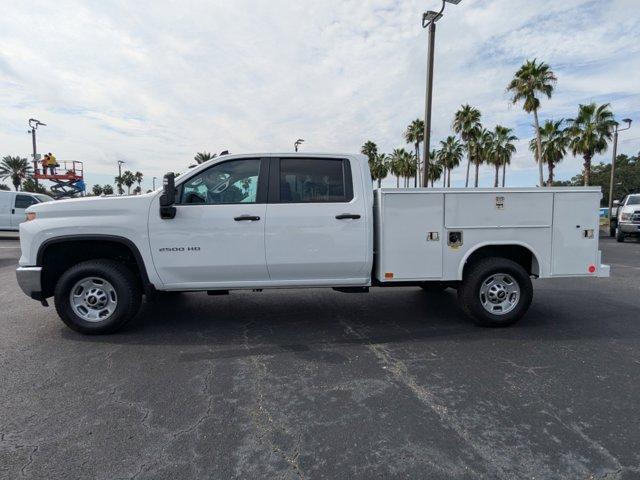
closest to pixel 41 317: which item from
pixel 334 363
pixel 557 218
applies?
pixel 334 363

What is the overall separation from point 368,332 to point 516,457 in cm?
246

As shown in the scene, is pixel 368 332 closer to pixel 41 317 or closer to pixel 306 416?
pixel 306 416

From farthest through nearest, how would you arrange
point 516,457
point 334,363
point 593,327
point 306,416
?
1. point 593,327
2. point 334,363
3. point 306,416
4. point 516,457

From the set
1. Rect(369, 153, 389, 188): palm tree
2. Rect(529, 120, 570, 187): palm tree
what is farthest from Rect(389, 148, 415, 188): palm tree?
Rect(529, 120, 570, 187): palm tree

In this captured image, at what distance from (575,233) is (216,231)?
427 centimetres

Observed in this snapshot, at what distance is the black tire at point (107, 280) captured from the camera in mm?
4617

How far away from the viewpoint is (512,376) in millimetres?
3693

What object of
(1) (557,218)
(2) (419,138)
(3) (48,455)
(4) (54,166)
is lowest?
(3) (48,455)

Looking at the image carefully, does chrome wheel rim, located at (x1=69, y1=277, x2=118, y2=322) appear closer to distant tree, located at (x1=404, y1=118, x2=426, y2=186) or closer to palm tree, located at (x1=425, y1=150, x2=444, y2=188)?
distant tree, located at (x1=404, y1=118, x2=426, y2=186)

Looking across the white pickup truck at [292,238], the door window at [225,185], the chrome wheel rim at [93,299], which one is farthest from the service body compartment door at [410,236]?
the chrome wheel rim at [93,299]

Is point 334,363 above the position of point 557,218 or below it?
below

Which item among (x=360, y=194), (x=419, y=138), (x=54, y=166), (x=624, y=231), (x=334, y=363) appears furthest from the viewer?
(x=419, y=138)

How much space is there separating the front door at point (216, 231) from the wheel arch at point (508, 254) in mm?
2463

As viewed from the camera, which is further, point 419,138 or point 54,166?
point 419,138
